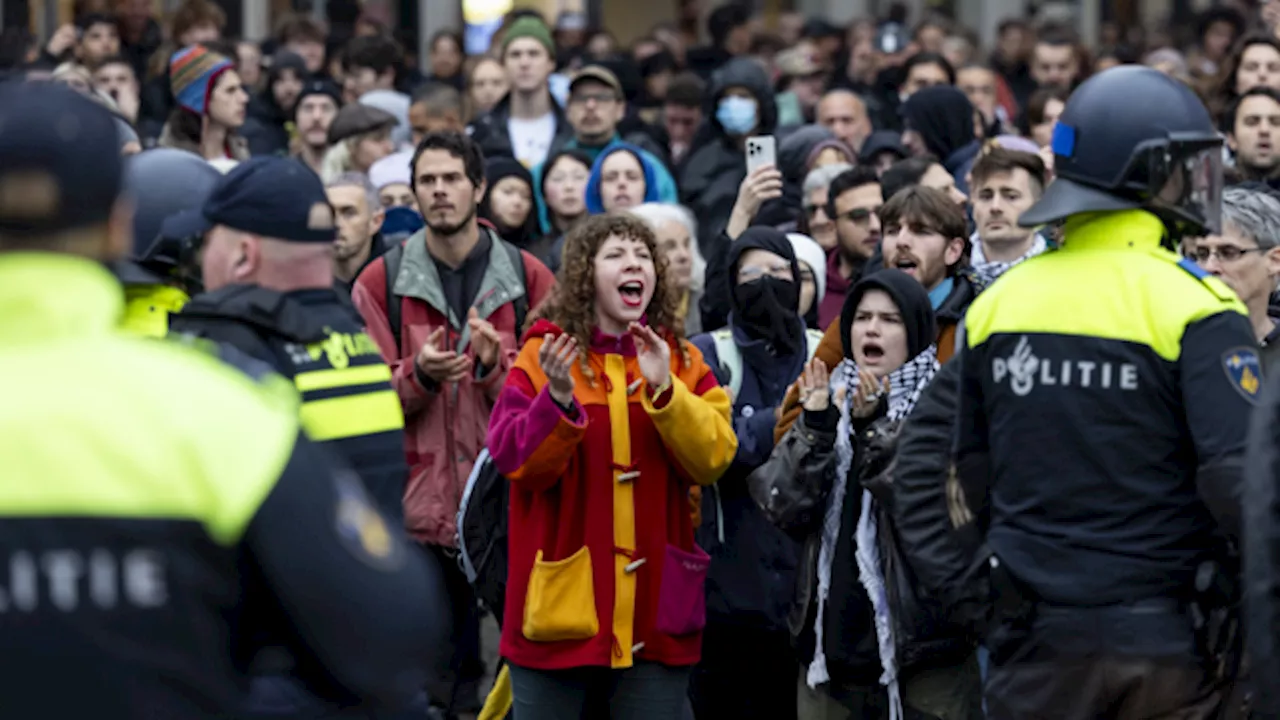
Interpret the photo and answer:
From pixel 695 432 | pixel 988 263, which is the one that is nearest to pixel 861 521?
pixel 695 432

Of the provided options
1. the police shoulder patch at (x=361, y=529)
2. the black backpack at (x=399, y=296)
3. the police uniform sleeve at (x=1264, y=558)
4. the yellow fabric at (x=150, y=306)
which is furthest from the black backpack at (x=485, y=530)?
the police shoulder patch at (x=361, y=529)

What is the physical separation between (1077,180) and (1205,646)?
1051 mm

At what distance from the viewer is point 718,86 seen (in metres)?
11.0

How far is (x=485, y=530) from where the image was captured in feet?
21.5

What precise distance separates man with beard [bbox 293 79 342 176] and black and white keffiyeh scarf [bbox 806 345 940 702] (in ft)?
19.6

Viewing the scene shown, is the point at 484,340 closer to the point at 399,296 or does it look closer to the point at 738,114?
the point at 399,296

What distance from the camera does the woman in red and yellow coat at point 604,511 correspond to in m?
6.03

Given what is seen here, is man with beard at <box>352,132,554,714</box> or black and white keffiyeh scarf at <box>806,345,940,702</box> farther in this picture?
man with beard at <box>352,132,554,714</box>

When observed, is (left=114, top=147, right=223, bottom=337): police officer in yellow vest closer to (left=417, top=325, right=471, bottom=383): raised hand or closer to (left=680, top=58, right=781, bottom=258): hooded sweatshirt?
(left=417, top=325, right=471, bottom=383): raised hand

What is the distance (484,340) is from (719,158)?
3.80 m

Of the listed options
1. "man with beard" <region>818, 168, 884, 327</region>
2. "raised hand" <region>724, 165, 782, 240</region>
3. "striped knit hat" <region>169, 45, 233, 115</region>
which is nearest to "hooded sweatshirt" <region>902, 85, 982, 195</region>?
"man with beard" <region>818, 168, 884, 327</region>

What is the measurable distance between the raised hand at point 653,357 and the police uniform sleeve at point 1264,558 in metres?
2.47

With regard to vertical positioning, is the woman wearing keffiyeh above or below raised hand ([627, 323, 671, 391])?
below

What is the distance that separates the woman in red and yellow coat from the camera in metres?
6.03
